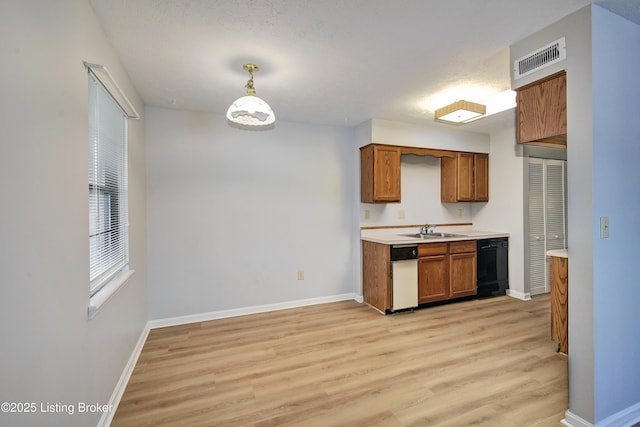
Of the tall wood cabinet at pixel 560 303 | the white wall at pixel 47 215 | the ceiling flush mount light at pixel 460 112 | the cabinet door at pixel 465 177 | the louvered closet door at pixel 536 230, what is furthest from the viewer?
the cabinet door at pixel 465 177

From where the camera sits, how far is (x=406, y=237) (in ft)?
12.8

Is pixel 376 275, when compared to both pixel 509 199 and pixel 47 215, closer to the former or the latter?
pixel 509 199

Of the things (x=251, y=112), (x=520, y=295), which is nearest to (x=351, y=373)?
(x=251, y=112)

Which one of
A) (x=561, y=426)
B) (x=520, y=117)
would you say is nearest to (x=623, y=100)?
(x=520, y=117)

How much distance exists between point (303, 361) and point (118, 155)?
7.49 ft

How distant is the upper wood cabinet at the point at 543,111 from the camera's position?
5.81ft

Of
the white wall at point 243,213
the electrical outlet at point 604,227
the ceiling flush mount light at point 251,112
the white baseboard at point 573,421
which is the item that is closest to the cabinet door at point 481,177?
the white wall at point 243,213

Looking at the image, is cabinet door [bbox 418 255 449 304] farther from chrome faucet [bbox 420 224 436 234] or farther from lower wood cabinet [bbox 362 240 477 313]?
chrome faucet [bbox 420 224 436 234]

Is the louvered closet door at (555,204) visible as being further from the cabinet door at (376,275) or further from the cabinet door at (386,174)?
the cabinet door at (376,275)

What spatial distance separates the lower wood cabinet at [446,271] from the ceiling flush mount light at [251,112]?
2.48m

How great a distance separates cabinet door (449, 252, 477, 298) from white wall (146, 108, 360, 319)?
133 cm

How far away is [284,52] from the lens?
6.95ft

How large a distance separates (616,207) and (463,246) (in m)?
2.29

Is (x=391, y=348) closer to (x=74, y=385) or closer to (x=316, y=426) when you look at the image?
(x=316, y=426)
